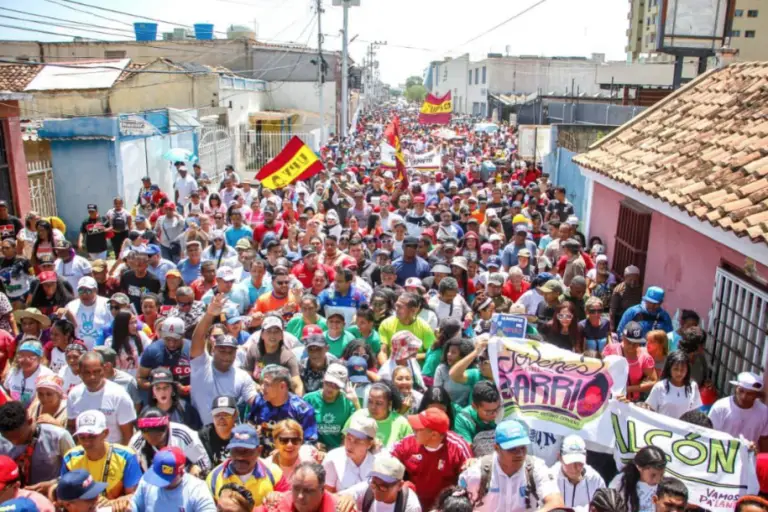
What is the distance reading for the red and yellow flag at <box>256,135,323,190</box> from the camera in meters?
12.4

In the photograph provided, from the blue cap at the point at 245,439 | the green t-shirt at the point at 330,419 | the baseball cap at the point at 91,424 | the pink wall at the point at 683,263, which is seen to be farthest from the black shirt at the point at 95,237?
the pink wall at the point at 683,263

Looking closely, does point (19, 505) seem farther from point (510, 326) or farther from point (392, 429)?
point (510, 326)

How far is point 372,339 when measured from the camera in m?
6.66

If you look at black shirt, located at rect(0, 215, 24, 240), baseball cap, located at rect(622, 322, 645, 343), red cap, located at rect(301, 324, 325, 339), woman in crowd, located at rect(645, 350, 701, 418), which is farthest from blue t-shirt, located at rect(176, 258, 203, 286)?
woman in crowd, located at rect(645, 350, 701, 418)

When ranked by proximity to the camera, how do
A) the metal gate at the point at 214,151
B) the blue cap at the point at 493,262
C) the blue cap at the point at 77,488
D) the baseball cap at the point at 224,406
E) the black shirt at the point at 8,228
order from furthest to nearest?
the metal gate at the point at 214,151, the black shirt at the point at 8,228, the blue cap at the point at 493,262, the baseball cap at the point at 224,406, the blue cap at the point at 77,488

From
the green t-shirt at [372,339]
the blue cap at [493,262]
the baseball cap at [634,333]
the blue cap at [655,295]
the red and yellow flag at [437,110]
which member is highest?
the red and yellow flag at [437,110]

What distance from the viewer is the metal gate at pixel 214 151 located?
72.4 feet

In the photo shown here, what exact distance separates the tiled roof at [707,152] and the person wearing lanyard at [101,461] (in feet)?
16.2

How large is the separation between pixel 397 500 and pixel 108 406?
2.33 metres

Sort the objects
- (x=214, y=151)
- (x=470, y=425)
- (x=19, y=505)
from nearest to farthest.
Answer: (x=19, y=505) → (x=470, y=425) → (x=214, y=151)

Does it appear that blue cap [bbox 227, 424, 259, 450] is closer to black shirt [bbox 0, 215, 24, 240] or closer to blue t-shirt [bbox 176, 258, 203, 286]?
blue t-shirt [bbox 176, 258, 203, 286]

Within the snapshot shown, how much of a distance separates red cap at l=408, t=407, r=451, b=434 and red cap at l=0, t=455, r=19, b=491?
238cm

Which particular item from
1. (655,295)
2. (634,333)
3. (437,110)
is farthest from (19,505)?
(437,110)

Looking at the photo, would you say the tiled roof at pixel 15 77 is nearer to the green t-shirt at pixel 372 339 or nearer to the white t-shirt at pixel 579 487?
the green t-shirt at pixel 372 339
